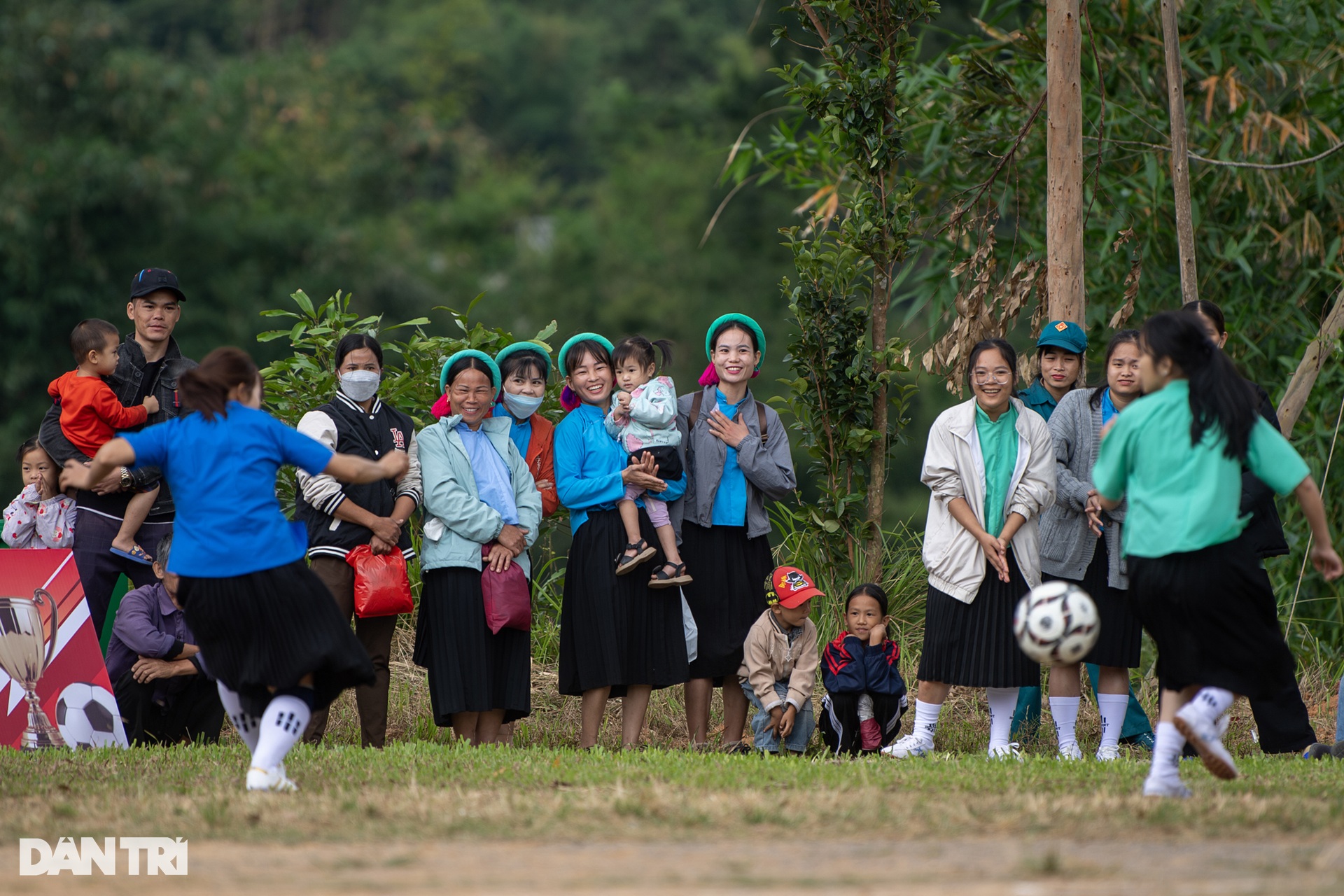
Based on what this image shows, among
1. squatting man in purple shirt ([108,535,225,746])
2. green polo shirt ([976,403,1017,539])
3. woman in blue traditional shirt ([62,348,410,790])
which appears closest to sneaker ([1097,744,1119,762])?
green polo shirt ([976,403,1017,539])

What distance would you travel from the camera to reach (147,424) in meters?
7.26

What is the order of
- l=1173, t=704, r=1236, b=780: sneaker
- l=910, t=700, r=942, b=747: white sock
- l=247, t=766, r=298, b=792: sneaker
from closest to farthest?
l=1173, t=704, r=1236, b=780: sneaker < l=247, t=766, r=298, b=792: sneaker < l=910, t=700, r=942, b=747: white sock

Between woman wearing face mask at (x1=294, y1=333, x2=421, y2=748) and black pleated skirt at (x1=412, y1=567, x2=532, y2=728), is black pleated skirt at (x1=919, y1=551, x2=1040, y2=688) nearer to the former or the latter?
black pleated skirt at (x1=412, y1=567, x2=532, y2=728)

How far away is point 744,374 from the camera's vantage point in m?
7.40

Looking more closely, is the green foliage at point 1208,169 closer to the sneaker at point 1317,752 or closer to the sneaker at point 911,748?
the sneaker at point 1317,752

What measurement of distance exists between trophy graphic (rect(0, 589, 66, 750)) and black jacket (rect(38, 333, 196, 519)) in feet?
1.74

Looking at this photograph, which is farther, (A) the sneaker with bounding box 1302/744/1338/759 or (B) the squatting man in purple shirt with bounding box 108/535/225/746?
(B) the squatting man in purple shirt with bounding box 108/535/225/746

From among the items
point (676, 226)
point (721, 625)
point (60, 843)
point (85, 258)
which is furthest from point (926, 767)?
point (676, 226)

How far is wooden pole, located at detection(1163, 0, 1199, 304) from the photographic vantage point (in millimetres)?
8461

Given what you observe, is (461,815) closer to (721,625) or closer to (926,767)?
(926,767)

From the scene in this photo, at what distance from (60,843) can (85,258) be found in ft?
63.4

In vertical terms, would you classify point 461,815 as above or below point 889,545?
below

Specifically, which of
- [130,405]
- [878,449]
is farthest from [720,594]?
[130,405]

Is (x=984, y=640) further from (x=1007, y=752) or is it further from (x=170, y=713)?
(x=170, y=713)
